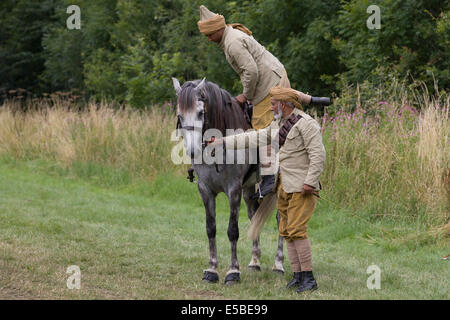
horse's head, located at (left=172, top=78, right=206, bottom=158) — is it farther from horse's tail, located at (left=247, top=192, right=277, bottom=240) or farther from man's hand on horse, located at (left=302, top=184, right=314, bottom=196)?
horse's tail, located at (left=247, top=192, right=277, bottom=240)

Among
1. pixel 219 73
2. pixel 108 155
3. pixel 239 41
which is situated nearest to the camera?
pixel 239 41

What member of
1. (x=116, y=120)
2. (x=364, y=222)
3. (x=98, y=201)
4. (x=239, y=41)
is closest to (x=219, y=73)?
(x=116, y=120)

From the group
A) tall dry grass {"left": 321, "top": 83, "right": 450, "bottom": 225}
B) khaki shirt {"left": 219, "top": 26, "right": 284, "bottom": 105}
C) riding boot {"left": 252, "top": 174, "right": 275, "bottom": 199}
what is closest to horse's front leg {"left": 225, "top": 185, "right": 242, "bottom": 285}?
riding boot {"left": 252, "top": 174, "right": 275, "bottom": 199}

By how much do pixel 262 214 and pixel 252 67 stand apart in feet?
5.21

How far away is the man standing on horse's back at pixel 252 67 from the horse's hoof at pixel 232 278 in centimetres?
89

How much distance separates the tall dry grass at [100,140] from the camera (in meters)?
13.9

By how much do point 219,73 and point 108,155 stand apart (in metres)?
5.27

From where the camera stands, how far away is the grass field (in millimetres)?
6316

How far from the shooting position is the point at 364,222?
9.37 meters

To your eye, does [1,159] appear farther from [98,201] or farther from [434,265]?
[434,265]

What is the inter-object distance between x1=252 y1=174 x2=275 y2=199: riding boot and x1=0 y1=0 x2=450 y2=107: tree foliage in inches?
260

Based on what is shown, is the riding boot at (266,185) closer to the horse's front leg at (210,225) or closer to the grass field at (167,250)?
the horse's front leg at (210,225)

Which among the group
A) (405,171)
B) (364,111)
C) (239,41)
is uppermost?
(239,41)

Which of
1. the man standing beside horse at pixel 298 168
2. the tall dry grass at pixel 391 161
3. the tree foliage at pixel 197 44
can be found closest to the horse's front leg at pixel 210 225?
the man standing beside horse at pixel 298 168
